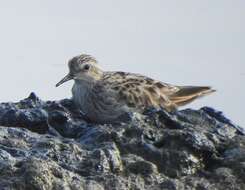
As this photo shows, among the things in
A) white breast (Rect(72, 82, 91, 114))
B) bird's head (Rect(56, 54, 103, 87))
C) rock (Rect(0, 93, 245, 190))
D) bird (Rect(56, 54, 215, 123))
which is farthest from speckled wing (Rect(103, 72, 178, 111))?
rock (Rect(0, 93, 245, 190))

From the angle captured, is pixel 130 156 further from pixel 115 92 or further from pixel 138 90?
pixel 138 90

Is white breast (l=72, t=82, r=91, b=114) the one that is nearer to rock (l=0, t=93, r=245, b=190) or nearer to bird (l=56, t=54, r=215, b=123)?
bird (l=56, t=54, r=215, b=123)

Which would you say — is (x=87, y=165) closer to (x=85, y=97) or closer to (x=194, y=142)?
(x=194, y=142)

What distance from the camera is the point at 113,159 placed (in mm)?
11000

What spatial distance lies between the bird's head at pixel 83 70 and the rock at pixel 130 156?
446 cm

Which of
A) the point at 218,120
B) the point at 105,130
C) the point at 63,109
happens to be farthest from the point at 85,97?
the point at 105,130

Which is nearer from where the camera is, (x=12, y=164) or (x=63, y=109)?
(x=12, y=164)

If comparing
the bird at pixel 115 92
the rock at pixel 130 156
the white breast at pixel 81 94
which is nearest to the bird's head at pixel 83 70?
the bird at pixel 115 92

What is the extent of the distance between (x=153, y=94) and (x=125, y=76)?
68cm

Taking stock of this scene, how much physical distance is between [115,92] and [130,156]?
214 inches

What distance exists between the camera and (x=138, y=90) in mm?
16875

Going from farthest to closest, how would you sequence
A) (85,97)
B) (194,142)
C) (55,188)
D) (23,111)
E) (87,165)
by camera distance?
(85,97), (23,111), (194,142), (87,165), (55,188)

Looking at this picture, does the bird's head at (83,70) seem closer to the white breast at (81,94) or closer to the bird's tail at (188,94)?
the white breast at (81,94)

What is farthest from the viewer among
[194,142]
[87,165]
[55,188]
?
[194,142]
